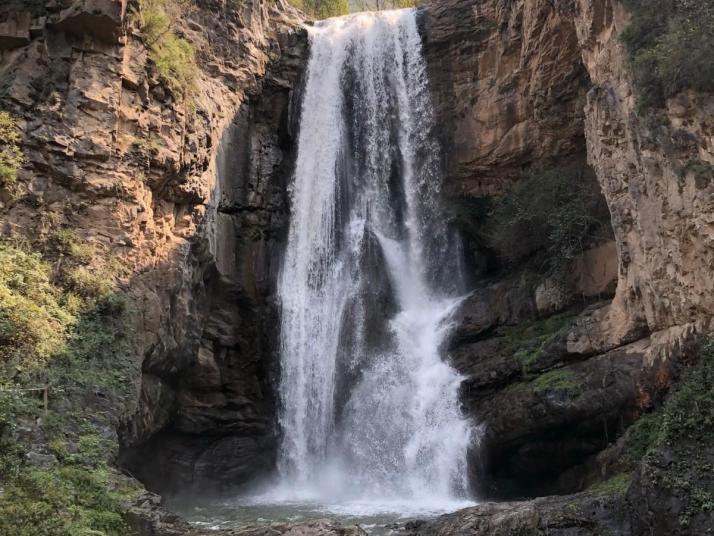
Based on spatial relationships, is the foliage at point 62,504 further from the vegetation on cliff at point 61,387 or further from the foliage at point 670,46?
the foliage at point 670,46

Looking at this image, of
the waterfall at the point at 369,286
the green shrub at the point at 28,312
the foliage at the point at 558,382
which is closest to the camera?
the green shrub at the point at 28,312

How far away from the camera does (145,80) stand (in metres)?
16.6

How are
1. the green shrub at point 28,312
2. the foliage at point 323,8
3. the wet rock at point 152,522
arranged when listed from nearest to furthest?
the wet rock at point 152,522 → the green shrub at point 28,312 → the foliage at point 323,8

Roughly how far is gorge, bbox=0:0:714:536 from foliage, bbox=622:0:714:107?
0.08 metres

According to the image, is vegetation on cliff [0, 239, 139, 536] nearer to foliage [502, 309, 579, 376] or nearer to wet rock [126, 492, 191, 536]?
wet rock [126, 492, 191, 536]

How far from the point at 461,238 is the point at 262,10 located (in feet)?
38.4

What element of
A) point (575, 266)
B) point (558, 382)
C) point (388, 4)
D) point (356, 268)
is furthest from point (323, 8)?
point (558, 382)

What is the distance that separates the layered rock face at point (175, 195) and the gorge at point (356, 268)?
82mm

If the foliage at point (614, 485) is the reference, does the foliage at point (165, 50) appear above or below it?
above

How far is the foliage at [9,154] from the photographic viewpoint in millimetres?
14008

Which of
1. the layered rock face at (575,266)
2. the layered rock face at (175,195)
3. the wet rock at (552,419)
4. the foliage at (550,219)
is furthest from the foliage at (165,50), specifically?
the wet rock at (552,419)

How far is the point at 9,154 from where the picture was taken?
46.7ft

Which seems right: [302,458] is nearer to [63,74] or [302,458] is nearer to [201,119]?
[201,119]

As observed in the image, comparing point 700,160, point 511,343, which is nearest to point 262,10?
point 511,343
